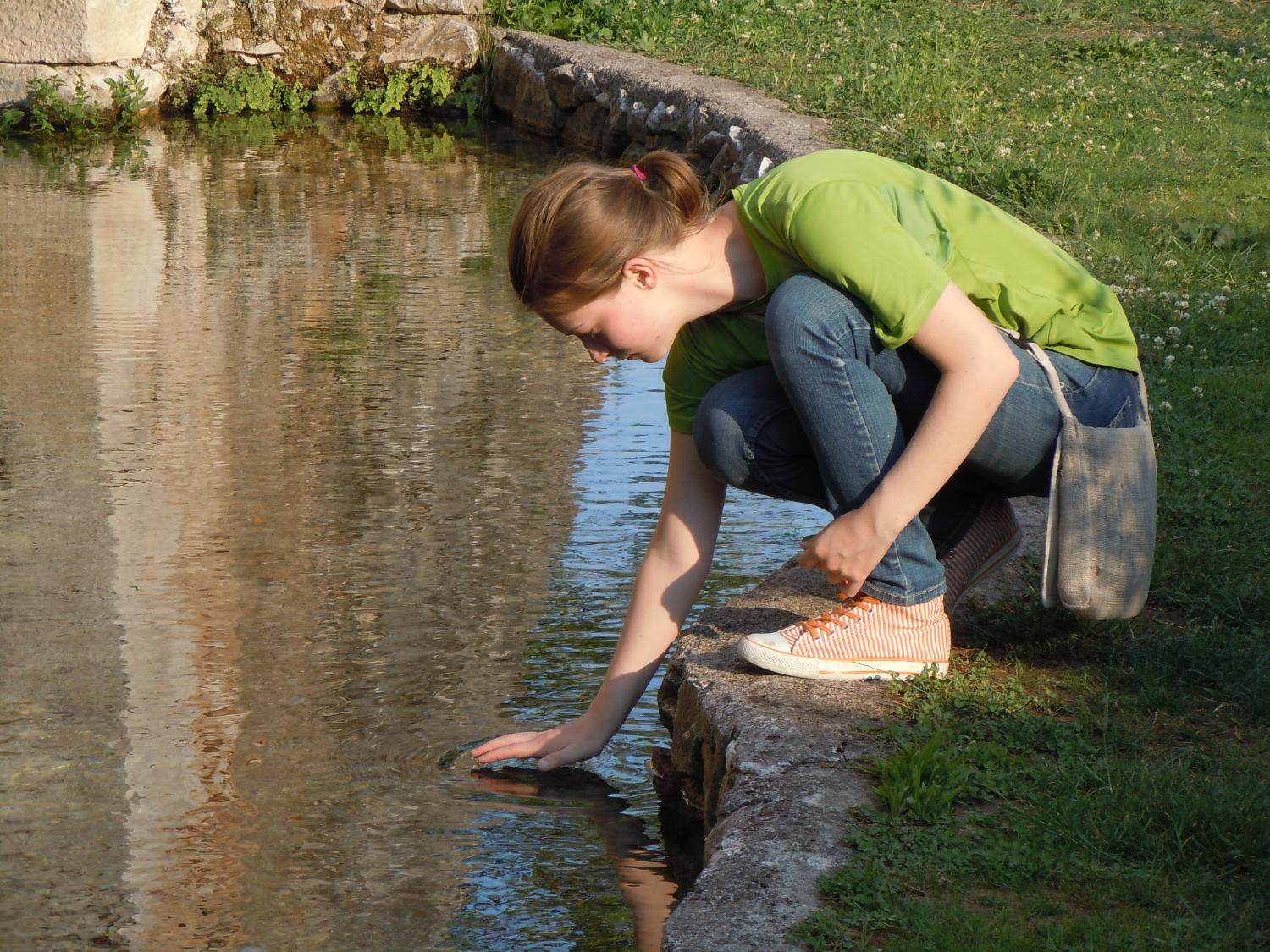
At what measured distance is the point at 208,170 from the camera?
842cm

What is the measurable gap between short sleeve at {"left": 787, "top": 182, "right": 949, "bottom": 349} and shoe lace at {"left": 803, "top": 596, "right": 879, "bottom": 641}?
389 mm

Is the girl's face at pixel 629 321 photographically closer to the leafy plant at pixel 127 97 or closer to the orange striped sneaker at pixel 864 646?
the orange striped sneaker at pixel 864 646

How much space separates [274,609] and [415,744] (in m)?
0.68

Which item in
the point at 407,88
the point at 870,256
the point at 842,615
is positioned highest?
the point at 870,256

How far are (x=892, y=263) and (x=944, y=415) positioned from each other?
22cm

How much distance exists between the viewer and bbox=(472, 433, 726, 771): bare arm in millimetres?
2445

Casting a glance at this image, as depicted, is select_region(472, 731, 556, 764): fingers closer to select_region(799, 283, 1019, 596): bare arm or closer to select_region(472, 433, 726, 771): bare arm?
select_region(472, 433, 726, 771): bare arm

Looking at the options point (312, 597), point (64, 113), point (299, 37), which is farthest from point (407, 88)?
point (312, 597)

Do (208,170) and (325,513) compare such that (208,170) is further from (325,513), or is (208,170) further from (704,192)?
(704,192)

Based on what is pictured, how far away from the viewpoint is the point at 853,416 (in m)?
2.23

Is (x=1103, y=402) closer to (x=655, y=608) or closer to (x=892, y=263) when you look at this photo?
(x=892, y=263)

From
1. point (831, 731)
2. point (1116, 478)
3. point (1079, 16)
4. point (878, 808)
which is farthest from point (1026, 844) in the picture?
point (1079, 16)

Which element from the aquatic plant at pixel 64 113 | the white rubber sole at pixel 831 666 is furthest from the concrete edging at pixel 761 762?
the aquatic plant at pixel 64 113

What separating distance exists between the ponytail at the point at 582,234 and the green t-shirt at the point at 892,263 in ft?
0.52
